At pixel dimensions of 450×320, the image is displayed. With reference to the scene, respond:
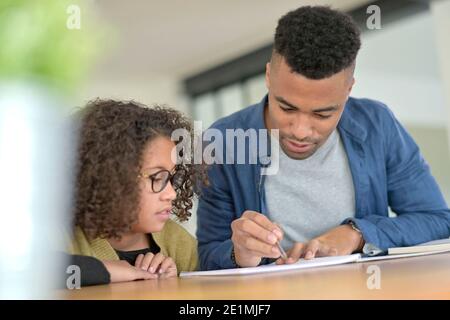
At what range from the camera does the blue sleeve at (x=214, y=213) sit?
89 cm

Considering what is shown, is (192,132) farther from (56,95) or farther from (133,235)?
(56,95)

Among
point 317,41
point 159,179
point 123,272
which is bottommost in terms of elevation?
point 123,272

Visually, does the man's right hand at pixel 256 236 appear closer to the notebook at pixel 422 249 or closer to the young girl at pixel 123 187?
the young girl at pixel 123 187

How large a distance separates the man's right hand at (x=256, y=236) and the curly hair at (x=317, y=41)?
0.75 feet

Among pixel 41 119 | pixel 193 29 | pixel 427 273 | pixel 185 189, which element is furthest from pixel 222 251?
pixel 41 119

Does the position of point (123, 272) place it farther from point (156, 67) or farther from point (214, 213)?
point (156, 67)

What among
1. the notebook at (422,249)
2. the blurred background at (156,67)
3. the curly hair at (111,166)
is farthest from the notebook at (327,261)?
the blurred background at (156,67)

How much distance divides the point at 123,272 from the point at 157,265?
0.24 ft

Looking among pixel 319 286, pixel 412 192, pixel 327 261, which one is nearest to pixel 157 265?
pixel 327 261

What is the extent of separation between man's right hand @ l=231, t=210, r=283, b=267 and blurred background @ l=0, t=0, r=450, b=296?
0.66ft

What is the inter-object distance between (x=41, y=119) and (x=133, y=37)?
0.75m

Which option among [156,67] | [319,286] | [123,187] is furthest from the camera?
[156,67]

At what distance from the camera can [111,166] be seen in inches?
27.0

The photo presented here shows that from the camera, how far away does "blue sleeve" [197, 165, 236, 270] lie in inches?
34.9
